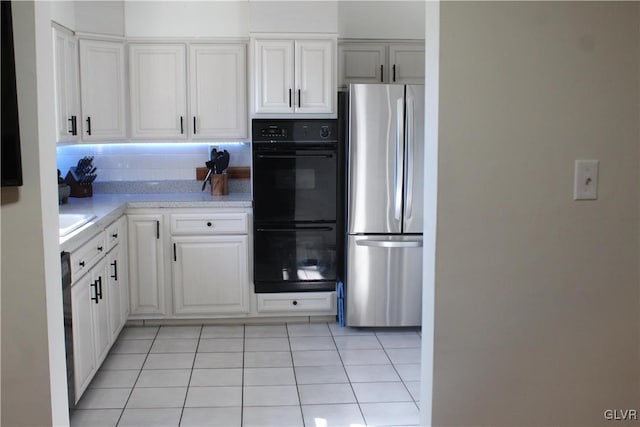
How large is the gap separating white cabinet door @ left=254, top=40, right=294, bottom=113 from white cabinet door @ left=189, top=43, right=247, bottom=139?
23 centimetres

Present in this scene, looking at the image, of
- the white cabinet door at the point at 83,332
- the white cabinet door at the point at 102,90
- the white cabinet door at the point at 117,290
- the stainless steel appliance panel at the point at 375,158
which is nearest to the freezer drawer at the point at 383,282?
the stainless steel appliance panel at the point at 375,158

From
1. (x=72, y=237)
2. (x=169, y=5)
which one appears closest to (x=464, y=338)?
(x=72, y=237)

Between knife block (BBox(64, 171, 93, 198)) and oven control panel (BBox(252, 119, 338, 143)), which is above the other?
oven control panel (BBox(252, 119, 338, 143))

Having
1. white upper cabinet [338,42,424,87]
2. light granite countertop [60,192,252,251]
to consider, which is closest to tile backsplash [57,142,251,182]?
light granite countertop [60,192,252,251]

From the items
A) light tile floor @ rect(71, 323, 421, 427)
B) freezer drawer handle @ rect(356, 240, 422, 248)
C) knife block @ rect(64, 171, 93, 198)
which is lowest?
light tile floor @ rect(71, 323, 421, 427)

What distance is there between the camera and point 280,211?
4453 millimetres

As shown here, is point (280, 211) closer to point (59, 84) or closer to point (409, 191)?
point (409, 191)

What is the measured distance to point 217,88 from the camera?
15.0 ft

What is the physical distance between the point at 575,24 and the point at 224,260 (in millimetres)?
3003

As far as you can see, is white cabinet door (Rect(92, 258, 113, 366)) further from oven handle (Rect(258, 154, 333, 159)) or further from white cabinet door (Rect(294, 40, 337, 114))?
white cabinet door (Rect(294, 40, 337, 114))

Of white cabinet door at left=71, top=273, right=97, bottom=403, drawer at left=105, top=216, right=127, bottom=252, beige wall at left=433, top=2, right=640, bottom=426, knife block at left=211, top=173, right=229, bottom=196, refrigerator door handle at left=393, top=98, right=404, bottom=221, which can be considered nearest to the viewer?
beige wall at left=433, top=2, right=640, bottom=426

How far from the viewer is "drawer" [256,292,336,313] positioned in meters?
4.56

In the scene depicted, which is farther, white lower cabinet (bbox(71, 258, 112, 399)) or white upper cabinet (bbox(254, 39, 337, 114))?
white upper cabinet (bbox(254, 39, 337, 114))

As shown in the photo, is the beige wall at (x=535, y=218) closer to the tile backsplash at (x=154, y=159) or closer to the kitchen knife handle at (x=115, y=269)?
the kitchen knife handle at (x=115, y=269)
